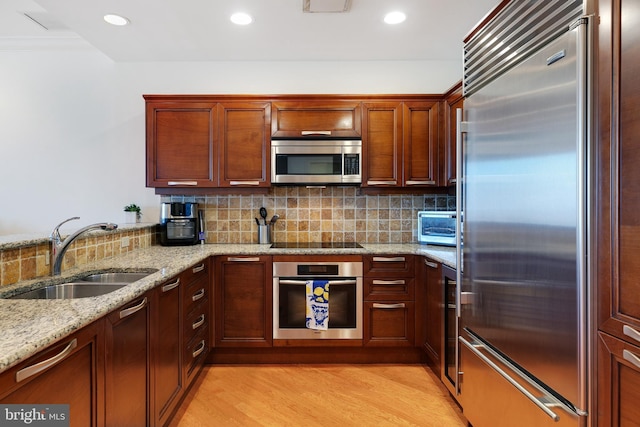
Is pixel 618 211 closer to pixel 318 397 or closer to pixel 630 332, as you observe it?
pixel 630 332

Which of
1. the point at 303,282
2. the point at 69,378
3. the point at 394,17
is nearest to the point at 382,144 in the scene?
the point at 394,17

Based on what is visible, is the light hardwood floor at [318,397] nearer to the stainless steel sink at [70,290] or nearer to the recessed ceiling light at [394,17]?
the stainless steel sink at [70,290]

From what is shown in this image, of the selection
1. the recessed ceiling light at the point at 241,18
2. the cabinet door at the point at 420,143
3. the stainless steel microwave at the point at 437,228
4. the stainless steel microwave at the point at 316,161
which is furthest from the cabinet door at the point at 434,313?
the recessed ceiling light at the point at 241,18

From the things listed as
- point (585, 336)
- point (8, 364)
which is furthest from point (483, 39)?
point (8, 364)

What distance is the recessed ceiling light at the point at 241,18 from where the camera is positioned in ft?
8.04

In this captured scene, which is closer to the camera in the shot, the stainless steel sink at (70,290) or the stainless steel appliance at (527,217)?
the stainless steel appliance at (527,217)

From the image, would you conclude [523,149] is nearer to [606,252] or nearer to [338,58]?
[606,252]

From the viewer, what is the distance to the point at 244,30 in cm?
268

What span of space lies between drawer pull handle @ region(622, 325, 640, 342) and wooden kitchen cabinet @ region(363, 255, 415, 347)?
69.2 inches

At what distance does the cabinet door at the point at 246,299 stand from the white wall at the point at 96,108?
116 centimetres

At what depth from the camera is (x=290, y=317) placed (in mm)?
2699

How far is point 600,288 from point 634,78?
607 millimetres

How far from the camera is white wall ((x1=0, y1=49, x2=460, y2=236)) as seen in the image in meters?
3.24

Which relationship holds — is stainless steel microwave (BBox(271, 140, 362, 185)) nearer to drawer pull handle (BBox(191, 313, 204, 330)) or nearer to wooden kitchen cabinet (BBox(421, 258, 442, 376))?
wooden kitchen cabinet (BBox(421, 258, 442, 376))
